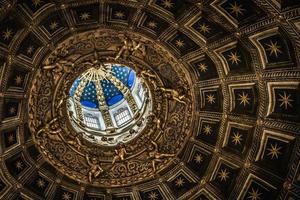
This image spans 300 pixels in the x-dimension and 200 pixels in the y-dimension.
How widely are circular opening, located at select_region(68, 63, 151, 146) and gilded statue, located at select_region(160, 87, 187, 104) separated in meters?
2.11

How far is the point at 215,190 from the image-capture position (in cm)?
2694

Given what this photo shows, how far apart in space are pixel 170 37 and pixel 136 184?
10499 millimetres

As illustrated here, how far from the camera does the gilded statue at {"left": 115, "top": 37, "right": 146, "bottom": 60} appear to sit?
25.6 meters

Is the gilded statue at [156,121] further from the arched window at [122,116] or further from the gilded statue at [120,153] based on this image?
the arched window at [122,116]

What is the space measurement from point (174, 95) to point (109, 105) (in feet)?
39.5

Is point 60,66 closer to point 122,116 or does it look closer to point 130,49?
point 130,49

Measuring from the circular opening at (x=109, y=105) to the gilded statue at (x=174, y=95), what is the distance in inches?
83.2

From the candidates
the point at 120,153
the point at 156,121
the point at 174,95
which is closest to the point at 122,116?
the point at 120,153

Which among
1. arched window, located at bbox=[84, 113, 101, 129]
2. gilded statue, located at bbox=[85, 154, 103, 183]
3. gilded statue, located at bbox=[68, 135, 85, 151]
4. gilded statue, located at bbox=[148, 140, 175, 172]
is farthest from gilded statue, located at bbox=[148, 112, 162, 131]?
arched window, located at bbox=[84, 113, 101, 129]

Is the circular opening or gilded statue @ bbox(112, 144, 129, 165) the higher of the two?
the circular opening

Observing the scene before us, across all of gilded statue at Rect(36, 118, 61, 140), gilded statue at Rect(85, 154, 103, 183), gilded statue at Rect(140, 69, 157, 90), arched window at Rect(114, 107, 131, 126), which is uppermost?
gilded statue at Rect(140, 69, 157, 90)

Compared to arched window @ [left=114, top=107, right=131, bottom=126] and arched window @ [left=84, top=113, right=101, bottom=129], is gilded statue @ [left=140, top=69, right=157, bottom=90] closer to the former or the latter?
arched window @ [left=114, top=107, right=131, bottom=126]

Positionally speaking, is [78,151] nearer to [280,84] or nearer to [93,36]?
[93,36]

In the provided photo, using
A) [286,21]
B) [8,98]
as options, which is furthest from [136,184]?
[286,21]
